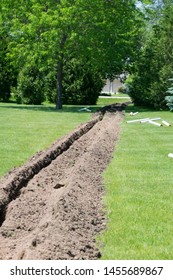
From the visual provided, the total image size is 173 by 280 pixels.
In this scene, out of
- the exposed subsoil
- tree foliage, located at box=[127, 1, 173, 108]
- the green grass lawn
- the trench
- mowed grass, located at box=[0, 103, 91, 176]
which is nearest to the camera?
the exposed subsoil

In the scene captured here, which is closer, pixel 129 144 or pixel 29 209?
pixel 29 209

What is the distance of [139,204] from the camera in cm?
758

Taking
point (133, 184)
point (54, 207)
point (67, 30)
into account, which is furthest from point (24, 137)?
point (67, 30)

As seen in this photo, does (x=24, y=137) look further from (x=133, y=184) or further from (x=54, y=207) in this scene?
(x=54, y=207)

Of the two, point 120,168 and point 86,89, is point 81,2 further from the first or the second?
point 120,168

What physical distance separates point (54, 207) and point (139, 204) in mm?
1460

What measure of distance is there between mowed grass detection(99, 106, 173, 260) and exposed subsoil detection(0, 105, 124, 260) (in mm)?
187

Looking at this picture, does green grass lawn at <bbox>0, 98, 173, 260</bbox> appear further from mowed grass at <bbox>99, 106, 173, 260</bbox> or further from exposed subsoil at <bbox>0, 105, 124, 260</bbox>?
exposed subsoil at <bbox>0, 105, 124, 260</bbox>

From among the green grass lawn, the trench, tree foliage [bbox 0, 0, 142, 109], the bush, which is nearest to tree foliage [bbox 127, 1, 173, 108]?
tree foliage [bbox 0, 0, 142, 109]

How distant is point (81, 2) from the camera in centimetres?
2705

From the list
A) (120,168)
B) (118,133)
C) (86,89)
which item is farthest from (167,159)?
(86,89)

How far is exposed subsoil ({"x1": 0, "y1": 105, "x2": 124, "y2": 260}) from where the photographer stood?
5.35m

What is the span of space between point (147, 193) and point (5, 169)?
10.1ft

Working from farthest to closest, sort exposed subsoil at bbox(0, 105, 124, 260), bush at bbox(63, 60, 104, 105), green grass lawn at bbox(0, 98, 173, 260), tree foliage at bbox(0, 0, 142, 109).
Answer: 1. bush at bbox(63, 60, 104, 105)
2. tree foliage at bbox(0, 0, 142, 109)
3. green grass lawn at bbox(0, 98, 173, 260)
4. exposed subsoil at bbox(0, 105, 124, 260)
